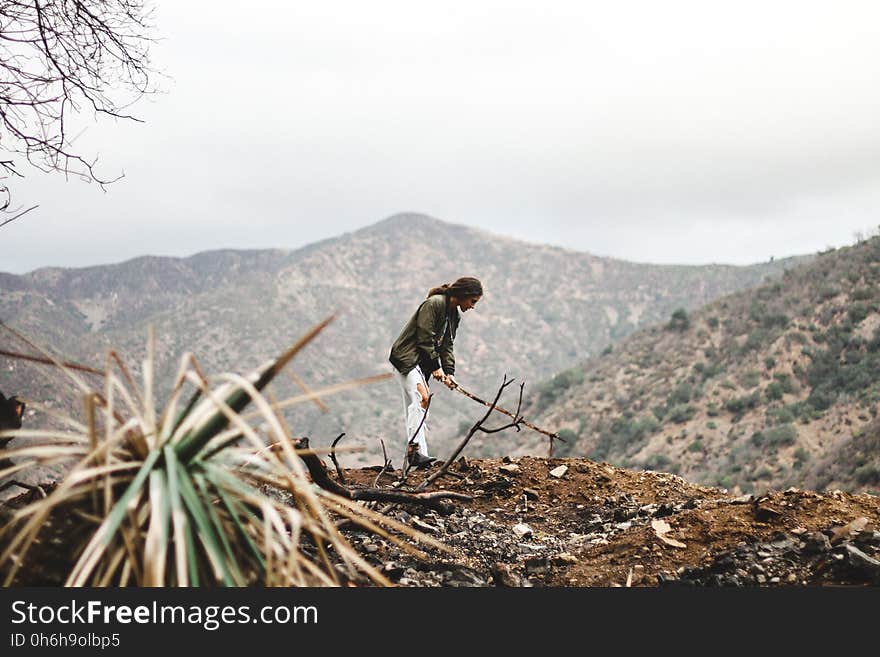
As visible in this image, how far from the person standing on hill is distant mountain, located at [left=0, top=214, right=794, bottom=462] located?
133 ft

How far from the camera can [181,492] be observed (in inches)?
70.9

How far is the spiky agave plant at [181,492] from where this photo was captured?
1.71m

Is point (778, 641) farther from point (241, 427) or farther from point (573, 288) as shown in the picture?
point (573, 288)

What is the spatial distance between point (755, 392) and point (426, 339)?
2120cm

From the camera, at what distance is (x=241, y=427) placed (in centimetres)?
172

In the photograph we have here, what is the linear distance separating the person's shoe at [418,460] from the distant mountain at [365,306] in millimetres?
40438

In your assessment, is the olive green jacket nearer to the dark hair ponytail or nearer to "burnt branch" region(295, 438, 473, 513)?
the dark hair ponytail

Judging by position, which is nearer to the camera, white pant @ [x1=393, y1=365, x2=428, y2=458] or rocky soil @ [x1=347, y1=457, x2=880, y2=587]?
rocky soil @ [x1=347, y1=457, x2=880, y2=587]

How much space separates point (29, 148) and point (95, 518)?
4.35 m

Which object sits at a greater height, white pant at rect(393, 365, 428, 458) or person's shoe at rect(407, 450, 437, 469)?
white pant at rect(393, 365, 428, 458)

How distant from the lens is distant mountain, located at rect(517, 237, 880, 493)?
19156 millimetres

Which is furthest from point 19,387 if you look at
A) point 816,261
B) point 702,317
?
point 816,261

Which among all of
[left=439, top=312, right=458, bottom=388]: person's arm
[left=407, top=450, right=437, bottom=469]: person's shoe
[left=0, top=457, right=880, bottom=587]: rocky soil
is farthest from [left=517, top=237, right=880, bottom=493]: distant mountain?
[left=407, top=450, right=437, bottom=469]: person's shoe

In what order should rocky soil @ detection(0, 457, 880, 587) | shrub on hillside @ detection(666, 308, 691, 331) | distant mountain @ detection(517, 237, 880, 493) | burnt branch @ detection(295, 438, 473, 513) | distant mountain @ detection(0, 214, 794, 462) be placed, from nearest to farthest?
rocky soil @ detection(0, 457, 880, 587) → burnt branch @ detection(295, 438, 473, 513) → distant mountain @ detection(517, 237, 880, 493) → shrub on hillside @ detection(666, 308, 691, 331) → distant mountain @ detection(0, 214, 794, 462)
